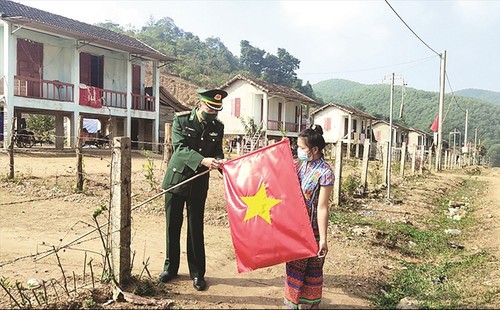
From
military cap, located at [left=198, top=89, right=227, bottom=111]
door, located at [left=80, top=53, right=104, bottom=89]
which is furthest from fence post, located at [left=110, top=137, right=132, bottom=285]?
door, located at [left=80, top=53, right=104, bottom=89]

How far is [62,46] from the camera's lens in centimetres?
1755

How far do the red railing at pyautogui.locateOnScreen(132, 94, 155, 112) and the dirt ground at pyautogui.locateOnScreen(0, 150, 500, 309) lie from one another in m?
9.56

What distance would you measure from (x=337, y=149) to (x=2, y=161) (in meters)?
9.68

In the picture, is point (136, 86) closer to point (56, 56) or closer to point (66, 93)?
point (56, 56)

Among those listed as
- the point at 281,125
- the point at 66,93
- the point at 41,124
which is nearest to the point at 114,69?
the point at 66,93

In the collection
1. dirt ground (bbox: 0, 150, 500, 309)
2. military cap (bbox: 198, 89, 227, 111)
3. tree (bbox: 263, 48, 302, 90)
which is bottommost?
dirt ground (bbox: 0, 150, 500, 309)

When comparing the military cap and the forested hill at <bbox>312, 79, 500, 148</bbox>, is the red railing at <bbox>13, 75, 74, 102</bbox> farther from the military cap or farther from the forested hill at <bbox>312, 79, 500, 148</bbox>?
the forested hill at <bbox>312, 79, 500, 148</bbox>

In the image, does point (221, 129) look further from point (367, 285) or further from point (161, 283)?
point (367, 285)

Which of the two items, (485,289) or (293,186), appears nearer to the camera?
(293,186)

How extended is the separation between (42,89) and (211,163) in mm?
15038

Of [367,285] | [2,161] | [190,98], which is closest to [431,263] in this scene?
[367,285]

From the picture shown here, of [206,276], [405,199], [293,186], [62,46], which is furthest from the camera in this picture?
[62,46]

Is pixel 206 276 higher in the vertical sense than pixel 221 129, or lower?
lower

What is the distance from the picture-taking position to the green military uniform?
3918 mm
